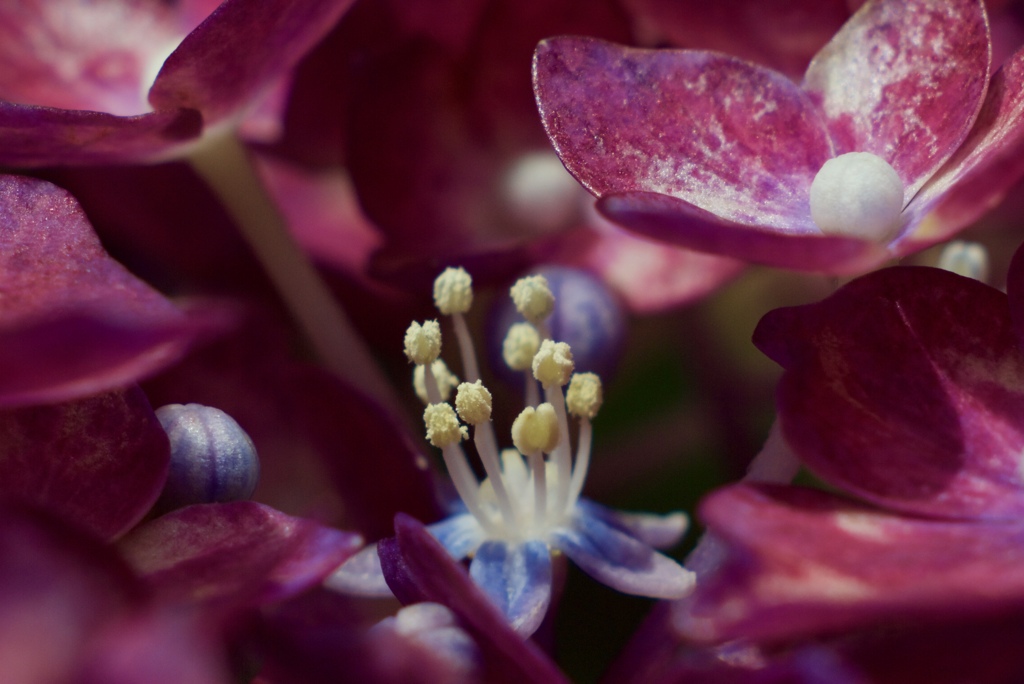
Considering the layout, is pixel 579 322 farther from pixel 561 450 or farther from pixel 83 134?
pixel 83 134

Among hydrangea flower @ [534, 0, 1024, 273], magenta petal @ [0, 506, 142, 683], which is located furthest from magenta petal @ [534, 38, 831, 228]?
magenta petal @ [0, 506, 142, 683]

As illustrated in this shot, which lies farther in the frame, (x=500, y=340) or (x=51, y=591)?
(x=500, y=340)

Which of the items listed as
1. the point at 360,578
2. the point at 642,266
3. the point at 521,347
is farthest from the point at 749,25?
the point at 360,578

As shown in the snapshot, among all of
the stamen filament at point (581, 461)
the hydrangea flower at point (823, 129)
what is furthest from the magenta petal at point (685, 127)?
the stamen filament at point (581, 461)

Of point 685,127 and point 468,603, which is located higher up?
point 685,127

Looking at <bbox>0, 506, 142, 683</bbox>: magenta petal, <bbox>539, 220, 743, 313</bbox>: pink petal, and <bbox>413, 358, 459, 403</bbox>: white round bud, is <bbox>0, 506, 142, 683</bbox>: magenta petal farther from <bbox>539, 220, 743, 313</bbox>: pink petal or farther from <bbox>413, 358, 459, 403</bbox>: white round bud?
<bbox>539, 220, 743, 313</bbox>: pink petal

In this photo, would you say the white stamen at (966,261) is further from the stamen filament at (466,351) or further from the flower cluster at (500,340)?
the stamen filament at (466,351)
